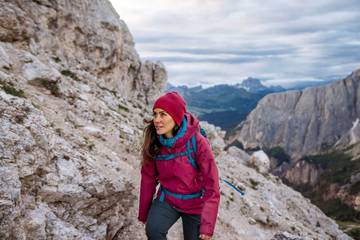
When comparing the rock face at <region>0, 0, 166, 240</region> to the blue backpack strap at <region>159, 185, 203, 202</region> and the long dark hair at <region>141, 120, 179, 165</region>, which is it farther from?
the long dark hair at <region>141, 120, 179, 165</region>

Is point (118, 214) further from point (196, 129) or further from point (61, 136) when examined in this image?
point (196, 129)

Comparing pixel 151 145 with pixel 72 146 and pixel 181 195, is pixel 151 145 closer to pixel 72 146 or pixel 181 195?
pixel 181 195

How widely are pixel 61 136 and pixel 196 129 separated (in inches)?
224

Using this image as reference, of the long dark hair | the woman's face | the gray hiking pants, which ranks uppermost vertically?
the woman's face

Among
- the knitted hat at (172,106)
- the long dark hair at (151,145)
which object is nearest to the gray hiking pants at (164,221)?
the long dark hair at (151,145)

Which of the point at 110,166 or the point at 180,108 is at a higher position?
the point at 180,108

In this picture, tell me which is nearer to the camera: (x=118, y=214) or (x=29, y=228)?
(x=29, y=228)

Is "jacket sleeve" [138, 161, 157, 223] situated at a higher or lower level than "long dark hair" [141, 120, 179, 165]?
lower

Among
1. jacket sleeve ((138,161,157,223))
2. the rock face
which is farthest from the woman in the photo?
the rock face

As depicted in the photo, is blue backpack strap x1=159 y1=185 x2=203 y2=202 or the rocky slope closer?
blue backpack strap x1=159 y1=185 x2=203 y2=202

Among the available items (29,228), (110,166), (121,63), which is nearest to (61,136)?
(110,166)

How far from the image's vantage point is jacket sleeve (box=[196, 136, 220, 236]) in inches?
291

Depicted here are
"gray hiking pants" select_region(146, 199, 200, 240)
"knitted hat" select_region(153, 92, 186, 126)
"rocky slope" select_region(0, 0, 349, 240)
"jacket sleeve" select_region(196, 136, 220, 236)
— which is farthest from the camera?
"rocky slope" select_region(0, 0, 349, 240)

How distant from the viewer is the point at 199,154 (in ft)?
25.0
